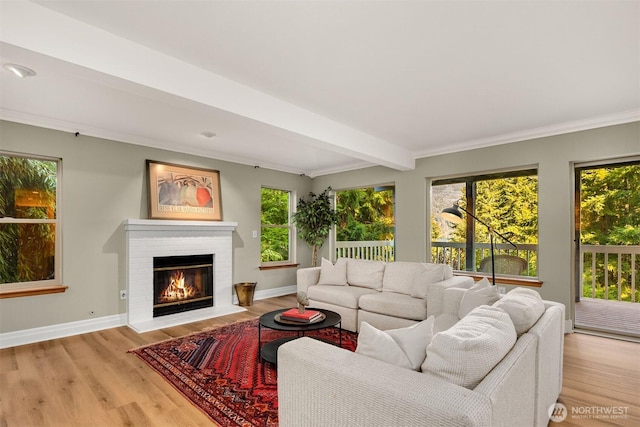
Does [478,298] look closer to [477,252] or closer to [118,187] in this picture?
[477,252]

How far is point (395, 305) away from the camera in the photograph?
3.60 metres

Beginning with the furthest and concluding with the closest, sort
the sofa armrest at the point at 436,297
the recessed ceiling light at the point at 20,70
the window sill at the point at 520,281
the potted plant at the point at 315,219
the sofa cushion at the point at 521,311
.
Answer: the potted plant at the point at 315,219
the window sill at the point at 520,281
the sofa armrest at the point at 436,297
the recessed ceiling light at the point at 20,70
the sofa cushion at the point at 521,311

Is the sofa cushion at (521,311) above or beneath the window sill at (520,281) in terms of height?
above

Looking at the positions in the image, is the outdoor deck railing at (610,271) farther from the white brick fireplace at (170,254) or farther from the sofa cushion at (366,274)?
the white brick fireplace at (170,254)

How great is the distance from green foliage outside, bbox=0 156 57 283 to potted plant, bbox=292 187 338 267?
11.9ft

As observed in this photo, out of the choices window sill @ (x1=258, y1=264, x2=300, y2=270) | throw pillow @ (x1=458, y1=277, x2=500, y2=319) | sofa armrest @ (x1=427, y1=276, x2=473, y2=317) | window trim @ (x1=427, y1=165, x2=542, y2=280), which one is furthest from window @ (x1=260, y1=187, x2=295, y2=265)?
throw pillow @ (x1=458, y1=277, x2=500, y2=319)

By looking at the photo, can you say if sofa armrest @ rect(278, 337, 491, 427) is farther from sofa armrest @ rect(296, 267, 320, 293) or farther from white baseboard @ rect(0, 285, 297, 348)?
white baseboard @ rect(0, 285, 297, 348)

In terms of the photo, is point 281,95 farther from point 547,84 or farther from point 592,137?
point 592,137

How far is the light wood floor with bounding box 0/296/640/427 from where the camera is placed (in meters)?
2.19

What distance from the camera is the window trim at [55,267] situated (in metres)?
3.58

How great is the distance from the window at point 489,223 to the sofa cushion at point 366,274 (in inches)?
58.5

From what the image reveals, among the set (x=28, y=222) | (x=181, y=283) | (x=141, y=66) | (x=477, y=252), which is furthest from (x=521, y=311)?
(x=28, y=222)

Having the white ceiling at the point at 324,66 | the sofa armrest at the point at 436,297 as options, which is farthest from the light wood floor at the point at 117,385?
the white ceiling at the point at 324,66
